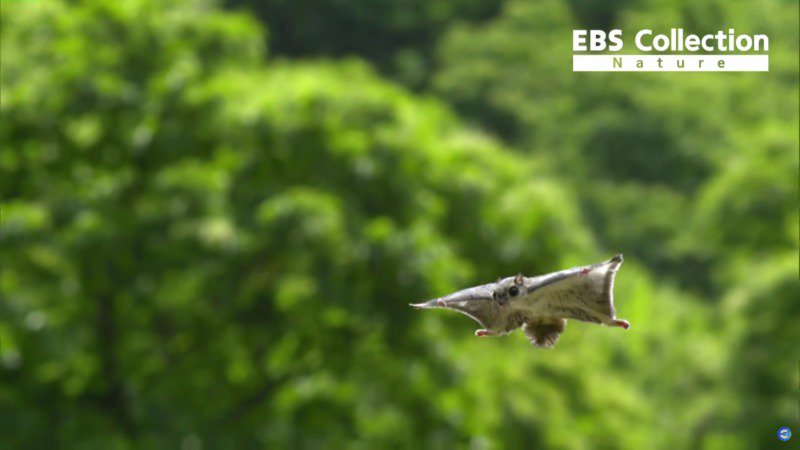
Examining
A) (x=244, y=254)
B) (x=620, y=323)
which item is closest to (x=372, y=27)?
(x=244, y=254)

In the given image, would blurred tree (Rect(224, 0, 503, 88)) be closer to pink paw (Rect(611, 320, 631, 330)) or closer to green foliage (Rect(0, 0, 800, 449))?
green foliage (Rect(0, 0, 800, 449))

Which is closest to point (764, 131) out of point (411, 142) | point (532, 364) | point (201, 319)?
point (532, 364)

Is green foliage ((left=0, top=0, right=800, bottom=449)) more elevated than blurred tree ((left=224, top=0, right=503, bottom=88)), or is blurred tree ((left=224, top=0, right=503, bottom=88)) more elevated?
blurred tree ((left=224, top=0, right=503, bottom=88))

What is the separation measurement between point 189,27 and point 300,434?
487 cm

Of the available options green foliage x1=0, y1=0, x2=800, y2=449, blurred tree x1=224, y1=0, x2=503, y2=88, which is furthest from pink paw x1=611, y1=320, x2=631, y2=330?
blurred tree x1=224, y1=0, x2=503, y2=88

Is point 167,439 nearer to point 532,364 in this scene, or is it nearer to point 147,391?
point 147,391

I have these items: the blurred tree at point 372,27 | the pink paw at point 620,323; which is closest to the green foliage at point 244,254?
the pink paw at point 620,323

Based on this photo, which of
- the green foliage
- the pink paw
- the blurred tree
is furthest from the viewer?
the blurred tree

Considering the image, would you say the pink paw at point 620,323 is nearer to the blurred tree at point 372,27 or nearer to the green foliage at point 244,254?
the green foliage at point 244,254

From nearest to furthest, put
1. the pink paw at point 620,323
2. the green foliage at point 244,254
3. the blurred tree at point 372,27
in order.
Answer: the pink paw at point 620,323, the green foliage at point 244,254, the blurred tree at point 372,27

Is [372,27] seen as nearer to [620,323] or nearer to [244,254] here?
[244,254]

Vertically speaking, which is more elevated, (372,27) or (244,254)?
(372,27)

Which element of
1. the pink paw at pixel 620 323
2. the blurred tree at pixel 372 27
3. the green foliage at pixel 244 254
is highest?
the blurred tree at pixel 372 27

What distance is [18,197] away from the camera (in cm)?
1862
